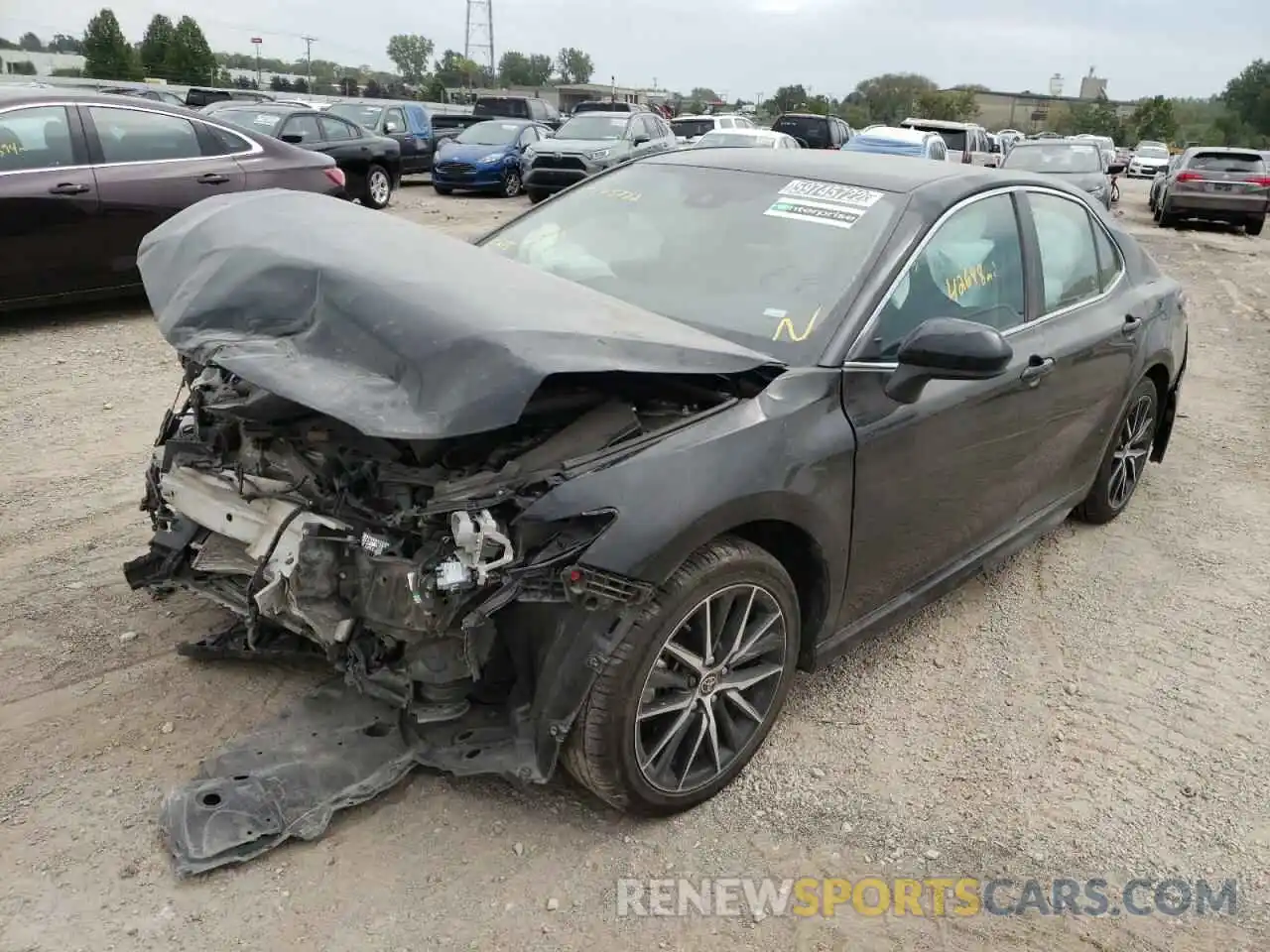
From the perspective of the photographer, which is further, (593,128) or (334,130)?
(593,128)

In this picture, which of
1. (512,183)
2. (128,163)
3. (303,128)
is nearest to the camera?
(128,163)

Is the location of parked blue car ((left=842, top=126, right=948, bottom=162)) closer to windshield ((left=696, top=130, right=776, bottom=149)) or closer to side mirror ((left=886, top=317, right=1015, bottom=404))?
windshield ((left=696, top=130, right=776, bottom=149))

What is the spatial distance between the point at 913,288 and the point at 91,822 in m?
2.90

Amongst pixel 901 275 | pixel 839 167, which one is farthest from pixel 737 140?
pixel 901 275

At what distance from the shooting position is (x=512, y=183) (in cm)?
1881

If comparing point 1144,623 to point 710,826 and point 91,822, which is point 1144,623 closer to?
point 710,826

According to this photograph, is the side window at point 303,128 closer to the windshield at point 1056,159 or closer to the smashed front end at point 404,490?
the windshield at point 1056,159

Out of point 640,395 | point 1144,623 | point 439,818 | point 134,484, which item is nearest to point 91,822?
point 439,818

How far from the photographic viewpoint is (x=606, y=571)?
7.82 ft

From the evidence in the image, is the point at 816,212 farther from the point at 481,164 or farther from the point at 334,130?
the point at 481,164

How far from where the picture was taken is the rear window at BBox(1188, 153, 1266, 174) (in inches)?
715

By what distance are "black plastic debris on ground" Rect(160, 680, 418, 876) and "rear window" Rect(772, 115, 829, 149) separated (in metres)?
24.1

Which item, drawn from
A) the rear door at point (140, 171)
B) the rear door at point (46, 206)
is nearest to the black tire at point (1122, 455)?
the rear door at point (140, 171)

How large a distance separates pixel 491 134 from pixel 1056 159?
10.4 meters
